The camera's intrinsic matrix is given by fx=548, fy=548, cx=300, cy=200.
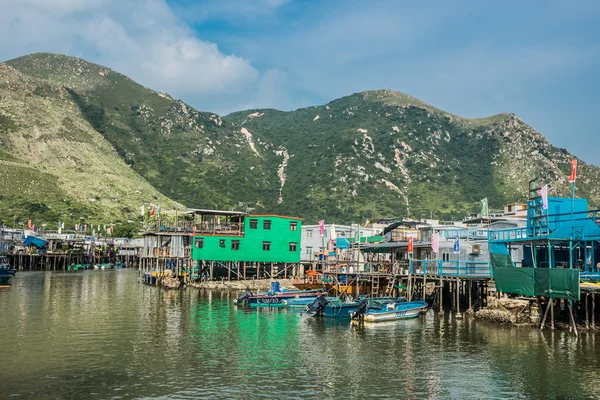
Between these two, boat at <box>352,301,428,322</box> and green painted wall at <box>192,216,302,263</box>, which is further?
green painted wall at <box>192,216,302,263</box>

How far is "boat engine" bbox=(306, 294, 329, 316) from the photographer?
49562 mm

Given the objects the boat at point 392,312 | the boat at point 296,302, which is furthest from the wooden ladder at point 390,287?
the boat at point 296,302

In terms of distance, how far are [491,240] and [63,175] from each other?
127m

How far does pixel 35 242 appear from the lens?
367ft

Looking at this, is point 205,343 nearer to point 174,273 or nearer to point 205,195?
point 174,273

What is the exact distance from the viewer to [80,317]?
1807 inches

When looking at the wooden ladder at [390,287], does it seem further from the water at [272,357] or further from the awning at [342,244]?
the awning at [342,244]

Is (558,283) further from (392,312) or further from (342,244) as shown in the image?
(342,244)

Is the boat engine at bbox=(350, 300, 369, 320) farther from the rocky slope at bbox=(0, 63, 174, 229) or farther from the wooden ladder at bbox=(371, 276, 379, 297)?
the rocky slope at bbox=(0, 63, 174, 229)

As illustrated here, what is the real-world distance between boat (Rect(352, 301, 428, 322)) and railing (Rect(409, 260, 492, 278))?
4270 mm

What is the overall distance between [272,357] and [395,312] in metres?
18.6

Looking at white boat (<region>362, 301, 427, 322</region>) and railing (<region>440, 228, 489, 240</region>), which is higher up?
railing (<region>440, 228, 489, 240</region>)

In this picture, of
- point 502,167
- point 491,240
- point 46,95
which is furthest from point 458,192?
point 46,95

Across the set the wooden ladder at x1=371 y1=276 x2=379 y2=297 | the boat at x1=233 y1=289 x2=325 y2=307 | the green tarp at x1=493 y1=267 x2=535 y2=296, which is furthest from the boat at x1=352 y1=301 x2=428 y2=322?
the wooden ladder at x1=371 y1=276 x2=379 y2=297
